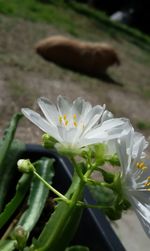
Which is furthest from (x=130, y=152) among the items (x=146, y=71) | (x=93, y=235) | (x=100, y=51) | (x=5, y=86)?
(x=146, y=71)

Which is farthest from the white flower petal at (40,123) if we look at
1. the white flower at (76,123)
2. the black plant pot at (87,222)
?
the black plant pot at (87,222)

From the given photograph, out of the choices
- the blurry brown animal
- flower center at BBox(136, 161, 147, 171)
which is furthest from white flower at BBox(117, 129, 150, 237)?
the blurry brown animal

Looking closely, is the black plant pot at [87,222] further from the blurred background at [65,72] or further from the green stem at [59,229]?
the blurred background at [65,72]

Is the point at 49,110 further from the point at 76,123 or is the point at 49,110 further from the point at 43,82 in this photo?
the point at 43,82

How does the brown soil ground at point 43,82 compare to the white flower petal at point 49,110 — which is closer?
the white flower petal at point 49,110

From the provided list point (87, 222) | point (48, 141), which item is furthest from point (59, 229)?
point (87, 222)

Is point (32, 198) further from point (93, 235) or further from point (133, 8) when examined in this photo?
point (133, 8)
